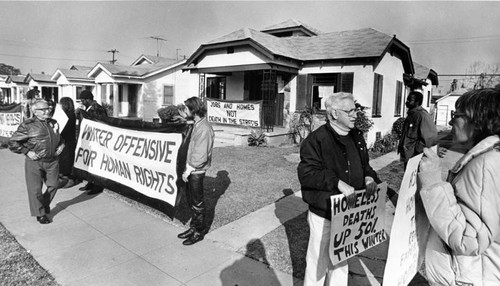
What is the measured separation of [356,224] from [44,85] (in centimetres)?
4250

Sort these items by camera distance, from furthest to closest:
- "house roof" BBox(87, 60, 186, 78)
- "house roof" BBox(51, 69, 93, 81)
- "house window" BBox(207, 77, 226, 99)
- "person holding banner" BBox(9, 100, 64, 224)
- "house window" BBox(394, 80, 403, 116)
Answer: "house roof" BBox(51, 69, 93, 81), "house roof" BBox(87, 60, 186, 78), "house window" BBox(207, 77, 226, 99), "house window" BBox(394, 80, 403, 116), "person holding banner" BBox(9, 100, 64, 224)

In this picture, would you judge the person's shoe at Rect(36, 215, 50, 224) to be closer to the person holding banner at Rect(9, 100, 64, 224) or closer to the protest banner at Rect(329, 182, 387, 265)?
the person holding banner at Rect(9, 100, 64, 224)

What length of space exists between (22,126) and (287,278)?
4223 millimetres

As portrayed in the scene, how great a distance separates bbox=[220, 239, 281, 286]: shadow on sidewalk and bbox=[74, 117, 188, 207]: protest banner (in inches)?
56.2

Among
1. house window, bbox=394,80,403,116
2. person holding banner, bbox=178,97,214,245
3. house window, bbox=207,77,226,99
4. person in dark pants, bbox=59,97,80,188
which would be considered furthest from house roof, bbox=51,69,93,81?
person holding banner, bbox=178,97,214,245

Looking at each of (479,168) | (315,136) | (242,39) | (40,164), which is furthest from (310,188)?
(242,39)

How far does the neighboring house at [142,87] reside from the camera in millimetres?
25547

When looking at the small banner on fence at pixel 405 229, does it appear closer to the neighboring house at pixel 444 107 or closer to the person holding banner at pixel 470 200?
the person holding banner at pixel 470 200

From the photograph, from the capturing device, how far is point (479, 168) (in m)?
1.50

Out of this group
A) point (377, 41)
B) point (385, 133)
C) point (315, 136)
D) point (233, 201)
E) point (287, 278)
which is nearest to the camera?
point (315, 136)

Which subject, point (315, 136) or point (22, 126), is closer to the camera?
point (315, 136)

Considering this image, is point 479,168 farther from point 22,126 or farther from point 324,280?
point 22,126

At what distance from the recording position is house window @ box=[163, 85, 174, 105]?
27.0 m

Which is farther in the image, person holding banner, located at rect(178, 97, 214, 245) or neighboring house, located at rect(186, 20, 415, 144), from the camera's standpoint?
neighboring house, located at rect(186, 20, 415, 144)
